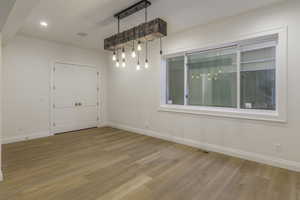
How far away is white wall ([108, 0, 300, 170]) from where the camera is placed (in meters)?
2.63

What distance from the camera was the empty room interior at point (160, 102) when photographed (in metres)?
2.32

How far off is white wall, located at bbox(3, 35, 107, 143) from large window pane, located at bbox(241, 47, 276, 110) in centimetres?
523

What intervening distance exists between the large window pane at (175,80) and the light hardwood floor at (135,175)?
1336 millimetres

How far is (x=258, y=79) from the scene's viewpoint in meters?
3.14

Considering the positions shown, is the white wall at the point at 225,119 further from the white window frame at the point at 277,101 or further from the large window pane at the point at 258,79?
the large window pane at the point at 258,79

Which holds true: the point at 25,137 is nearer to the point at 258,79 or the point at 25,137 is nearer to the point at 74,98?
the point at 74,98

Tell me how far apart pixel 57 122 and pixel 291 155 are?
589 centimetres

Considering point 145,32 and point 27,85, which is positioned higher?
point 145,32

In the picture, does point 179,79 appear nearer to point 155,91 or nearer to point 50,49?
point 155,91

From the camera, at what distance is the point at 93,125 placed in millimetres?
5871

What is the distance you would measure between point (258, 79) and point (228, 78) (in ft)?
1.88

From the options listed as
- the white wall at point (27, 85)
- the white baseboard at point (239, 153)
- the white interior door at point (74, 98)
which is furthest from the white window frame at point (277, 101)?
the white wall at point (27, 85)

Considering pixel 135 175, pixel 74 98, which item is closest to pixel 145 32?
pixel 135 175

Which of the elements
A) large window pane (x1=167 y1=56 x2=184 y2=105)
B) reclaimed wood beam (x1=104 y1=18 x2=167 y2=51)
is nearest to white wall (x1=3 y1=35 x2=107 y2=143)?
reclaimed wood beam (x1=104 y1=18 x2=167 y2=51)
